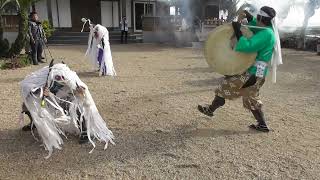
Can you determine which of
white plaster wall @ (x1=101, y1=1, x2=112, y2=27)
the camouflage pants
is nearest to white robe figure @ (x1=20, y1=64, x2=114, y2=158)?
the camouflage pants

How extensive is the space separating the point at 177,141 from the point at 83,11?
20.6 m

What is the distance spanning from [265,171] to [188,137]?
1245 millimetres

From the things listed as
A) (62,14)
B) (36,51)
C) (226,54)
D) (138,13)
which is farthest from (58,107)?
(138,13)

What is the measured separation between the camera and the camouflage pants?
508cm

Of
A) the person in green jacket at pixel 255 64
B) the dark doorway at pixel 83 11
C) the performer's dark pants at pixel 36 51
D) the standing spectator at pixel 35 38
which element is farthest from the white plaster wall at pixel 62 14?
the person in green jacket at pixel 255 64

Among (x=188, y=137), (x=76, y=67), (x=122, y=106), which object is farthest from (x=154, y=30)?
(x=188, y=137)

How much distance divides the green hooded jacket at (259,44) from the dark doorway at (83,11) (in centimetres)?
1993

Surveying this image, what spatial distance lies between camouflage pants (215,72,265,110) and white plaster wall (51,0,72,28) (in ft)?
64.2

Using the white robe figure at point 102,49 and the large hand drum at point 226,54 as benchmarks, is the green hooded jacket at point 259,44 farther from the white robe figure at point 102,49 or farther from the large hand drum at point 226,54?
the white robe figure at point 102,49

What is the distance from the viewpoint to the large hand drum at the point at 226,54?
16.4ft

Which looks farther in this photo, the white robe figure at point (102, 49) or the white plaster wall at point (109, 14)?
the white plaster wall at point (109, 14)

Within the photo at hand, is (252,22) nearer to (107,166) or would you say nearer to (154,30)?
(107,166)

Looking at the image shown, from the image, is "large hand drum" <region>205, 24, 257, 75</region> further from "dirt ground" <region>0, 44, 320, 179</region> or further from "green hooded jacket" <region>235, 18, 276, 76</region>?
"dirt ground" <region>0, 44, 320, 179</region>

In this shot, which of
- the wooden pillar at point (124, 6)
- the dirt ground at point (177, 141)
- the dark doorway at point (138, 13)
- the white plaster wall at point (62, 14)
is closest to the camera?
the dirt ground at point (177, 141)
